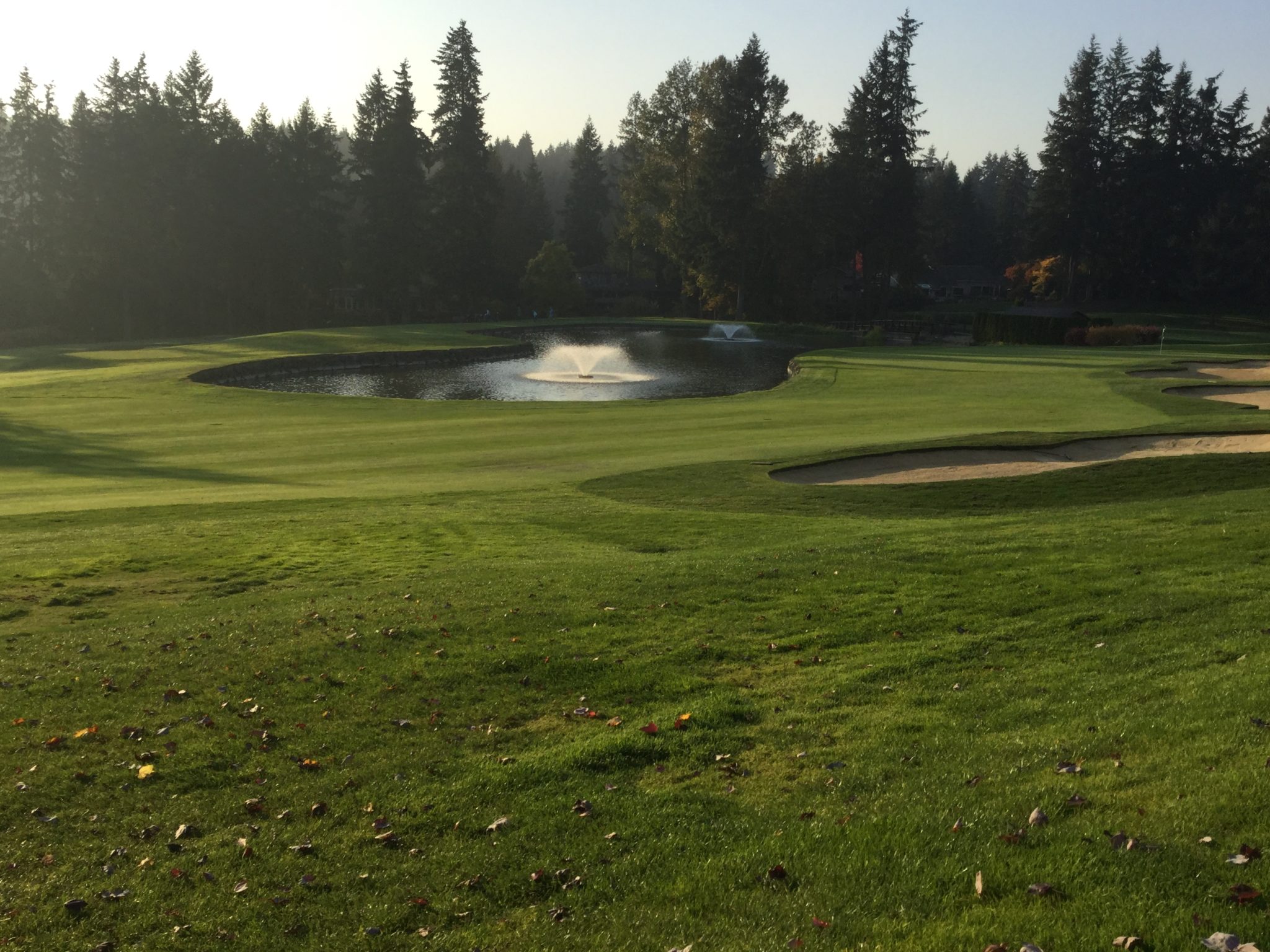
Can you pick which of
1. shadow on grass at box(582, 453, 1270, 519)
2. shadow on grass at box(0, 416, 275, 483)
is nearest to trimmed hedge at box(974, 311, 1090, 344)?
shadow on grass at box(582, 453, 1270, 519)

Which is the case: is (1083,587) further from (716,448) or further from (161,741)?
(716,448)

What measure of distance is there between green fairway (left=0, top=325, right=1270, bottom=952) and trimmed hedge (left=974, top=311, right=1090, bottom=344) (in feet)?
169

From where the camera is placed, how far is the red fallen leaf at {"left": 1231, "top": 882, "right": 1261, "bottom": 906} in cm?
486

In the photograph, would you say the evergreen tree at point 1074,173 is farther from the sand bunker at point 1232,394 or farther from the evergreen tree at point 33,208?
the evergreen tree at point 33,208

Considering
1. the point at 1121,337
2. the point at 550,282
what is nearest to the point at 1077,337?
the point at 1121,337

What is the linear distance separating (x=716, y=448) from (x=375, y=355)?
3995 centimetres

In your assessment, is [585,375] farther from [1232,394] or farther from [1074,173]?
→ [1074,173]

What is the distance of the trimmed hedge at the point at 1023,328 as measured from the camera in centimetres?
6700

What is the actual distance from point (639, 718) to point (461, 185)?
9534 centimetres

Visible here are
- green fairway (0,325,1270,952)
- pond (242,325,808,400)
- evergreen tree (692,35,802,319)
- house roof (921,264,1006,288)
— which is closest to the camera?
green fairway (0,325,1270,952)

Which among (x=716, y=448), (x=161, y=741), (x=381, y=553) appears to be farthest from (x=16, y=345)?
(x=161, y=741)

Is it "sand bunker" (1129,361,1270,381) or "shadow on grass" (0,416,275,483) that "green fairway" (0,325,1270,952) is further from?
"sand bunker" (1129,361,1270,381)

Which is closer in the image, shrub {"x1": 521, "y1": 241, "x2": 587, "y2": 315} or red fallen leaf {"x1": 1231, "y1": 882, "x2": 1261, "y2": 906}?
red fallen leaf {"x1": 1231, "y1": 882, "x2": 1261, "y2": 906}

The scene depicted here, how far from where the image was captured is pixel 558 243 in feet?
337
